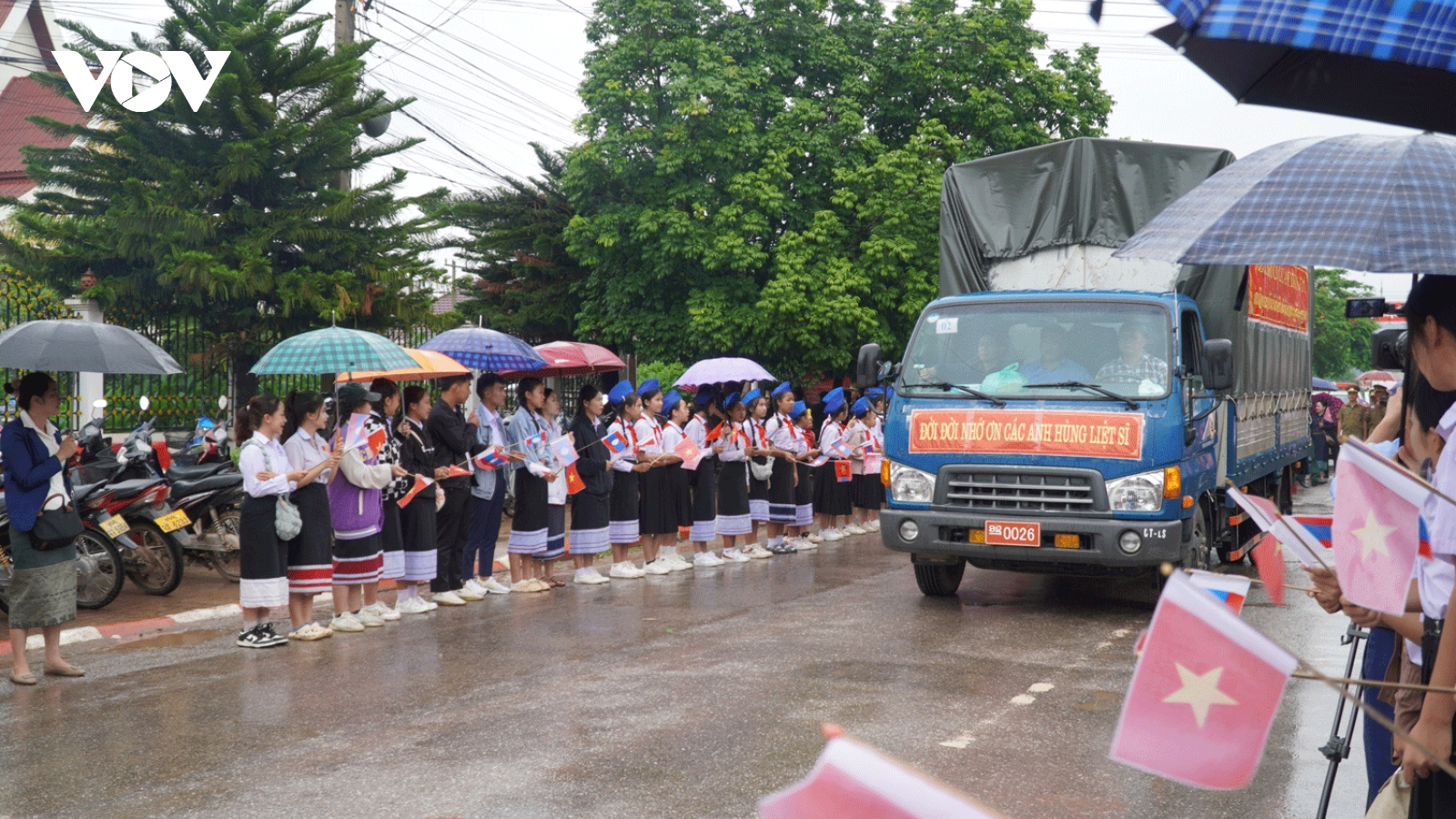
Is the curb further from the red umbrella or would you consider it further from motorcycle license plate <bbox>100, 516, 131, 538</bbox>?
the red umbrella

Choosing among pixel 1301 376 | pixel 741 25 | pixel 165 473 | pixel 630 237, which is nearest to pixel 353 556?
pixel 165 473

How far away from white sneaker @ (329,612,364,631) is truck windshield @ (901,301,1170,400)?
439 cm

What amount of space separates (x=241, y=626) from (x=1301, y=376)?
12288mm

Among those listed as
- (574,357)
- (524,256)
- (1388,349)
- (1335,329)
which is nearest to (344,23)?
(574,357)

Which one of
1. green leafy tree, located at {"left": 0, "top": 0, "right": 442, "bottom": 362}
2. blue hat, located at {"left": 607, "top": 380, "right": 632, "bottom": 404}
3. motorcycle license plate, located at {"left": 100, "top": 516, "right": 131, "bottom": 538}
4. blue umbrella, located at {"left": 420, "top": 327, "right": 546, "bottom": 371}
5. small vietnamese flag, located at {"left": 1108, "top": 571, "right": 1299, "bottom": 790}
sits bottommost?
motorcycle license plate, located at {"left": 100, "top": 516, "right": 131, "bottom": 538}

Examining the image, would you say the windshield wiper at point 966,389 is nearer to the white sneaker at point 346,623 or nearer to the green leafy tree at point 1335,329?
the white sneaker at point 346,623

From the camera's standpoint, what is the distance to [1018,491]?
8.97m

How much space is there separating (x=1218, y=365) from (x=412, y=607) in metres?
6.27

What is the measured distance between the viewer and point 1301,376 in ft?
49.9

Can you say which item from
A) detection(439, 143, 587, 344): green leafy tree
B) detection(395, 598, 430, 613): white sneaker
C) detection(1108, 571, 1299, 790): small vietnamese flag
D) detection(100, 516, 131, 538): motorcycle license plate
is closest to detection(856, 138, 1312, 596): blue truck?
detection(395, 598, 430, 613): white sneaker

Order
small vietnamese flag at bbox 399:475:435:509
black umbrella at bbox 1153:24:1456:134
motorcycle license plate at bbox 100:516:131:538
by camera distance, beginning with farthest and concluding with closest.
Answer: small vietnamese flag at bbox 399:475:435:509 < motorcycle license plate at bbox 100:516:131:538 < black umbrella at bbox 1153:24:1456:134

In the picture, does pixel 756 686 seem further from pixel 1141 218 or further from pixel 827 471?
pixel 827 471

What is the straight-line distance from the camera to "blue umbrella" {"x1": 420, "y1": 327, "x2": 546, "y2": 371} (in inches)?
431

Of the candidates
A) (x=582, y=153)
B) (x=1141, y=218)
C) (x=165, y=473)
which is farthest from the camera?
(x=582, y=153)
